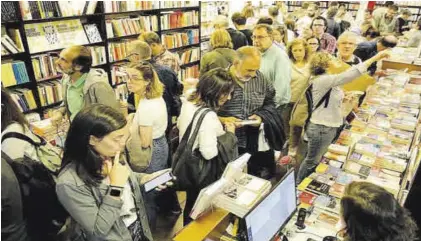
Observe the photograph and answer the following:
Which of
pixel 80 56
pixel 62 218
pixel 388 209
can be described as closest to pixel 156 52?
pixel 80 56

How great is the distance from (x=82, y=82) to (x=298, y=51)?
2.24 meters

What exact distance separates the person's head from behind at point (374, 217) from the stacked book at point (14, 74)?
12.0ft

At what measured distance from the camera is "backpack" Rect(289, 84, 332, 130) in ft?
9.51

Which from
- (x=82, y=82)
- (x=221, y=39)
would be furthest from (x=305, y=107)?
(x=82, y=82)

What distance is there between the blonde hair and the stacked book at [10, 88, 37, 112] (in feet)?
10.4

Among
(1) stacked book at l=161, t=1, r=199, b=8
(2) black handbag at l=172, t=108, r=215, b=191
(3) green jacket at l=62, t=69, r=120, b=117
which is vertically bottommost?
(2) black handbag at l=172, t=108, r=215, b=191

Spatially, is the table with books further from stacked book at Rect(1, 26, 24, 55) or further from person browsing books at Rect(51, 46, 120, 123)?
stacked book at Rect(1, 26, 24, 55)

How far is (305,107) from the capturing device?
324 centimetres

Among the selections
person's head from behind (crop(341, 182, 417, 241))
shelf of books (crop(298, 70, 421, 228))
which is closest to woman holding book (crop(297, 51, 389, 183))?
shelf of books (crop(298, 70, 421, 228))

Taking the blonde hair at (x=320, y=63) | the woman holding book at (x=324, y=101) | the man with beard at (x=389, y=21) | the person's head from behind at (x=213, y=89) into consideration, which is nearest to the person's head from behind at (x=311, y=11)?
Answer: the man with beard at (x=389, y=21)

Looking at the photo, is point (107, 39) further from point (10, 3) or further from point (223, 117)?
point (223, 117)

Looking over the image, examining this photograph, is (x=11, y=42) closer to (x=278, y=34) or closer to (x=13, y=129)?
(x=13, y=129)

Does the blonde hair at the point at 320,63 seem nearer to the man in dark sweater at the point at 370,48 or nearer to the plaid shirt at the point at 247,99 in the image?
the plaid shirt at the point at 247,99

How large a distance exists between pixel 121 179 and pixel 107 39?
359 centimetres
